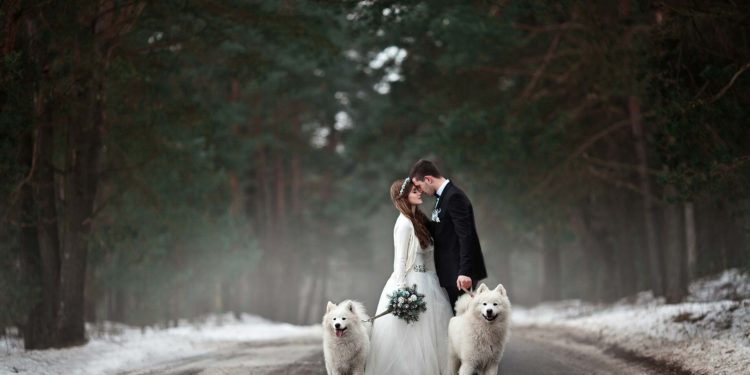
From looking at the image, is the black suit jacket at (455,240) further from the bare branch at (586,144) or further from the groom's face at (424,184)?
the bare branch at (586,144)

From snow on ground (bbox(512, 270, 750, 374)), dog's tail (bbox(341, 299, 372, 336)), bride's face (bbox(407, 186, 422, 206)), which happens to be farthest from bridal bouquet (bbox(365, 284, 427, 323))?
snow on ground (bbox(512, 270, 750, 374))

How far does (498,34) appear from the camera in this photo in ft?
81.1

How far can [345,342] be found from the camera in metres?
9.53

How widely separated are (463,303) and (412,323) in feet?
2.27

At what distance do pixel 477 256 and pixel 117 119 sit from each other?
1331 cm

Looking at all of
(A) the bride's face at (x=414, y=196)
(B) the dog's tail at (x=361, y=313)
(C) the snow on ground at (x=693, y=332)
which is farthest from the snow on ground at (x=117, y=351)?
(C) the snow on ground at (x=693, y=332)

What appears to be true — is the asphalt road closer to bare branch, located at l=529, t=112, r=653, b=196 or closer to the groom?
the groom

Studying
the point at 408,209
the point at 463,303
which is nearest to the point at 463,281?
the point at 463,303

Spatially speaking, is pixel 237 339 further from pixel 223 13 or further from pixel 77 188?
pixel 223 13

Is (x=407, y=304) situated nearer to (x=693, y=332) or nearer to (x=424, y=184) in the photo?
(x=424, y=184)

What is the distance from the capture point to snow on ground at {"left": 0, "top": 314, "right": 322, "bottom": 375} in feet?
46.0

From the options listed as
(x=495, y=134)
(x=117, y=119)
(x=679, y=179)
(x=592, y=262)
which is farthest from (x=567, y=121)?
(x=592, y=262)

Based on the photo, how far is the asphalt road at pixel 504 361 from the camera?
43.5ft

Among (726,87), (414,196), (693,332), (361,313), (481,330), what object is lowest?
(693,332)
